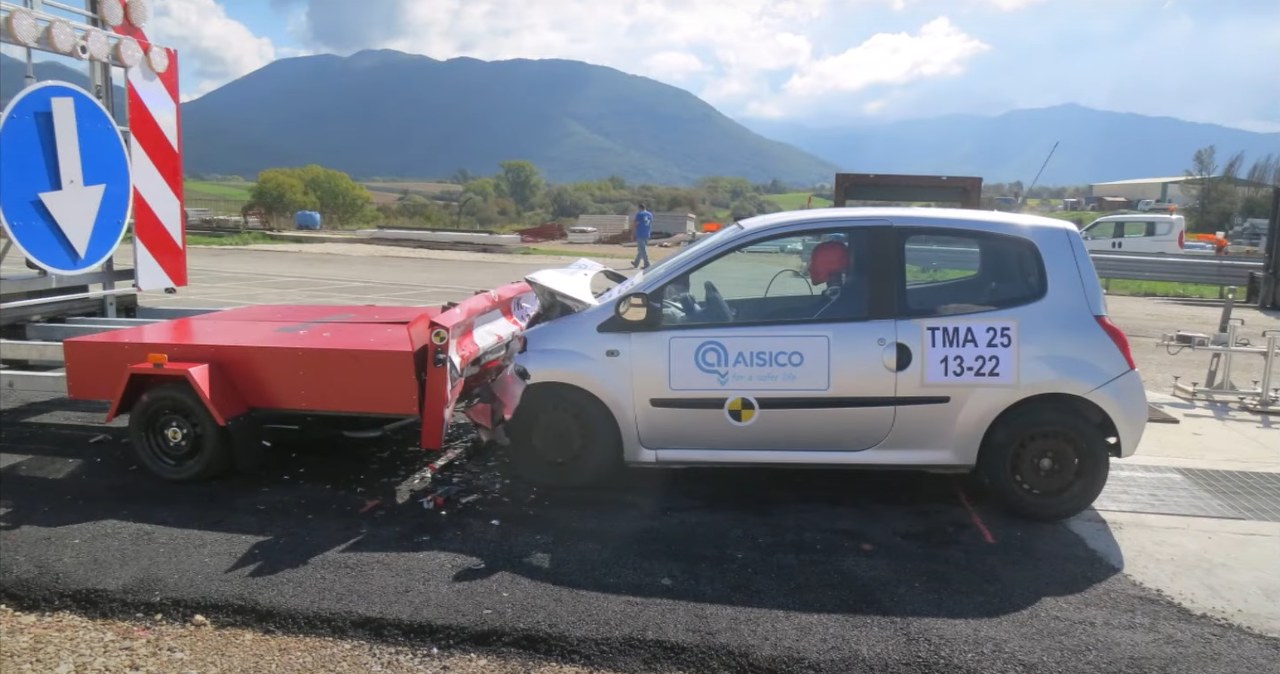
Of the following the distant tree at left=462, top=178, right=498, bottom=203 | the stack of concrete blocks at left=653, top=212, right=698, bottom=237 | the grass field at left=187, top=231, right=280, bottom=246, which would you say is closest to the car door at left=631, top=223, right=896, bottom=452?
the grass field at left=187, top=231, right=280, bottom=246

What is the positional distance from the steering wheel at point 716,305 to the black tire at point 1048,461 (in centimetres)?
166

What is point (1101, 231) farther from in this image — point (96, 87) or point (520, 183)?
point (520, 183)

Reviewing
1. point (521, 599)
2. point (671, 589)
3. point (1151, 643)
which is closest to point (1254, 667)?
point (1151, 643)

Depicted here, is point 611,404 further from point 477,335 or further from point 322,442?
point 322,442

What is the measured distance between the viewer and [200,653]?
11.6ft

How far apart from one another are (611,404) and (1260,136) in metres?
187

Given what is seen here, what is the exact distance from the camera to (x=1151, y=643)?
145 inches

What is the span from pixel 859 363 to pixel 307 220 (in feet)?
133

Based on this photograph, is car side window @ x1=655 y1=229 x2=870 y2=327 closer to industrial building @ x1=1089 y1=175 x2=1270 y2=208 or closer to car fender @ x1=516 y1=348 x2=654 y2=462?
car fender @ x1=516 y1=348 x2=654 y2=462

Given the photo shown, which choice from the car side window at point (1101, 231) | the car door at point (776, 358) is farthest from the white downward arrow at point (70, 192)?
the car side window at point (1101, 231)

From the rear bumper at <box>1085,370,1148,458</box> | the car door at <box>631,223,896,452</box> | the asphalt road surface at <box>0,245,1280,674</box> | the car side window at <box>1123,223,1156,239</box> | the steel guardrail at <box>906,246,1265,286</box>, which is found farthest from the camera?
the car side window at <box>1123,223,1156,239</box>

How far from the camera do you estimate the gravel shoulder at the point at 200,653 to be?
3.41m

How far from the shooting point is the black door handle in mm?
4930

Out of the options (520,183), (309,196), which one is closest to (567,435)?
(309,196)
